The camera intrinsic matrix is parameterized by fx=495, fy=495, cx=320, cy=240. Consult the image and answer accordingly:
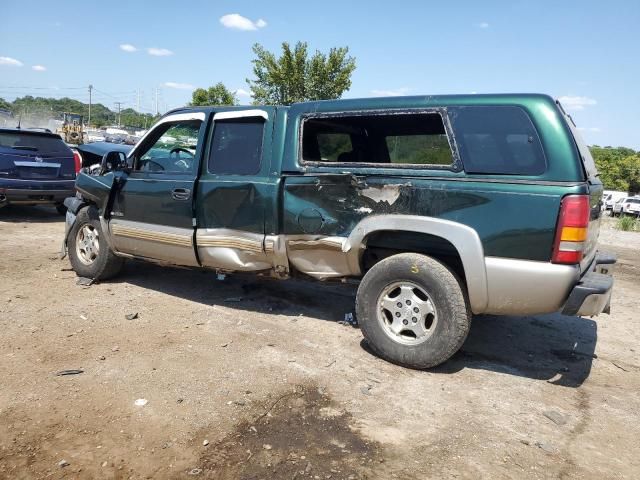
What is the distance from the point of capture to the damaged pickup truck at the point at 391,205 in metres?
3.31

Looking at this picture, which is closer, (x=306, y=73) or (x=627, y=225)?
(x=627, y=225)

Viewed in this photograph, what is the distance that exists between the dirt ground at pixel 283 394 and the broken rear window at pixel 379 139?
1.63 m

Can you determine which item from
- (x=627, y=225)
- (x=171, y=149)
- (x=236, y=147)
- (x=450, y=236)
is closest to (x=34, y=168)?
(x=171, y=149)

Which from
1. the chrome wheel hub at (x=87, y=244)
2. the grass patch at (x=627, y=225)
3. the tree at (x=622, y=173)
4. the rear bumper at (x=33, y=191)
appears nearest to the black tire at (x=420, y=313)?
the chrome wheel hub at (x=87, y=244)

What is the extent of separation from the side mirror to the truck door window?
17 centimetres

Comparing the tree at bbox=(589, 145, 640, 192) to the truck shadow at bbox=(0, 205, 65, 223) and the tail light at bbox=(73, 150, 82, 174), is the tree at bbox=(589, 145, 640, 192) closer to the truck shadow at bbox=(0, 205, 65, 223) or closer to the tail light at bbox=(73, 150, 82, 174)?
the tail light at bbox=(73, 150, 82, 174)

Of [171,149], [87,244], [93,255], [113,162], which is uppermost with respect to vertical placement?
[171,149]

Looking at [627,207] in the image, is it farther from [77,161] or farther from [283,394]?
[283,394]

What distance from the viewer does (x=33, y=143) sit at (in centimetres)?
931

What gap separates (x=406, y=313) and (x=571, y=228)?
130 centimetres

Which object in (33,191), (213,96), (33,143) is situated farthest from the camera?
(213,96)

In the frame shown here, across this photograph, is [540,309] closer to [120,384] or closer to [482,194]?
[482,194]

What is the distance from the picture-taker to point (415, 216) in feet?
12.1

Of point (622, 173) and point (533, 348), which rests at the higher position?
point (622, 173)
